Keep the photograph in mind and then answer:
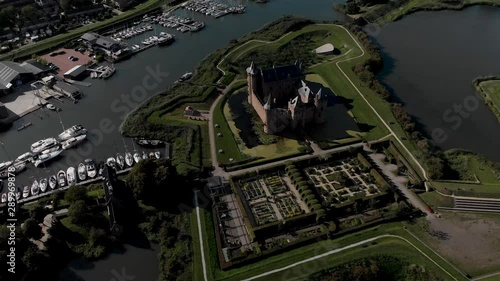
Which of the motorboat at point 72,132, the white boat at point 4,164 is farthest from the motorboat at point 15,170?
the motorboat at point 72,132

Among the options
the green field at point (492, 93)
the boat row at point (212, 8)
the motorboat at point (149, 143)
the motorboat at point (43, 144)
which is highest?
the boat row at point (212, 8)

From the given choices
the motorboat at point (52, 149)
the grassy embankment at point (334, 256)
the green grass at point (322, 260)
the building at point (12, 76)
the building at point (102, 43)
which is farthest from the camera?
the building at point (102, 43)

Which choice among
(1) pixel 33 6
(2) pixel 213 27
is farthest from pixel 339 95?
(1) pixel 33 6

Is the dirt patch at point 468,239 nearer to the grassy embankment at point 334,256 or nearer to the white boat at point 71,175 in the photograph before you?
the grassy embankment at point 334,256

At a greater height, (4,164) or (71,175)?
(4,164)

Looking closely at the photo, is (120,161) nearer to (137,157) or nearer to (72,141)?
(137,157)

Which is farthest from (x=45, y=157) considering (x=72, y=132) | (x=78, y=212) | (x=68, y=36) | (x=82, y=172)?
(x=68, y=36)

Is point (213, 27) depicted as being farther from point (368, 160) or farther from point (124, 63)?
point (368, 160)
